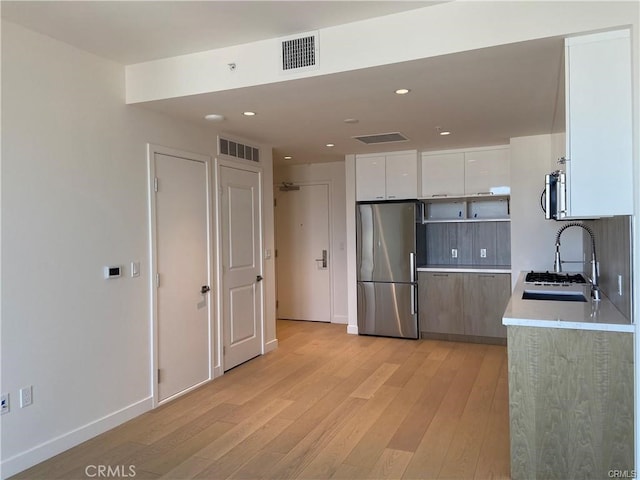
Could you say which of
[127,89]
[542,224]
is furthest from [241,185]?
[542,224]

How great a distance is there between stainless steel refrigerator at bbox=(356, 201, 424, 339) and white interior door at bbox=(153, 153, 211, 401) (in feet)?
7.62

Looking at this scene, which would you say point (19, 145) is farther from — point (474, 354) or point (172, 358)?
point (474, 354)

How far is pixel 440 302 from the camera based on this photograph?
557 cm

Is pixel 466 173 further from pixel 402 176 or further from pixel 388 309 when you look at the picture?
pixel 388 309

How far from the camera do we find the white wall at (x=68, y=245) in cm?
264

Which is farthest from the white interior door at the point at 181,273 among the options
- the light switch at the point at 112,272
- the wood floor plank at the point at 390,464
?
the wood floor plank at the point at 390,464

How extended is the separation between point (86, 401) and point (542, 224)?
4620 millimetres

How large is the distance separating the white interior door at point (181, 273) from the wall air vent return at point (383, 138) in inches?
69.8

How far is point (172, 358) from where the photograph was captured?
3.84m

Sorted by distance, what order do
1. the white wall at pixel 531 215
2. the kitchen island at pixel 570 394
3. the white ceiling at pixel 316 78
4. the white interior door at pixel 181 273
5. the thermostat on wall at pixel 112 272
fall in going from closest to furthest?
the kitchen island at pixel 570 394 → the white ceiling at pixel 316 78 → the thermostat on wall at pixel 112 272 → the white interior door at pixel 181 273 → the white wall at pixel 531 215

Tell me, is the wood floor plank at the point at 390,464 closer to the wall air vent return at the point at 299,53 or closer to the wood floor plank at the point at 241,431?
the wood floor plank at the point at 241,431

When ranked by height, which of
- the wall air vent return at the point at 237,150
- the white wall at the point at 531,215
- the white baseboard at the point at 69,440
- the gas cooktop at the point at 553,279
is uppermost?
the wall air vent return at the point at 237,150

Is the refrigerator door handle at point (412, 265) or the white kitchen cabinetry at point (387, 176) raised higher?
the white kitchen cabinetry at point (387, 176)

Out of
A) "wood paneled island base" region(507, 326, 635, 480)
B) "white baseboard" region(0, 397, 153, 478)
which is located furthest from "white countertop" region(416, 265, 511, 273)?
"white baseboard" region(0, 397, 153, 478)
